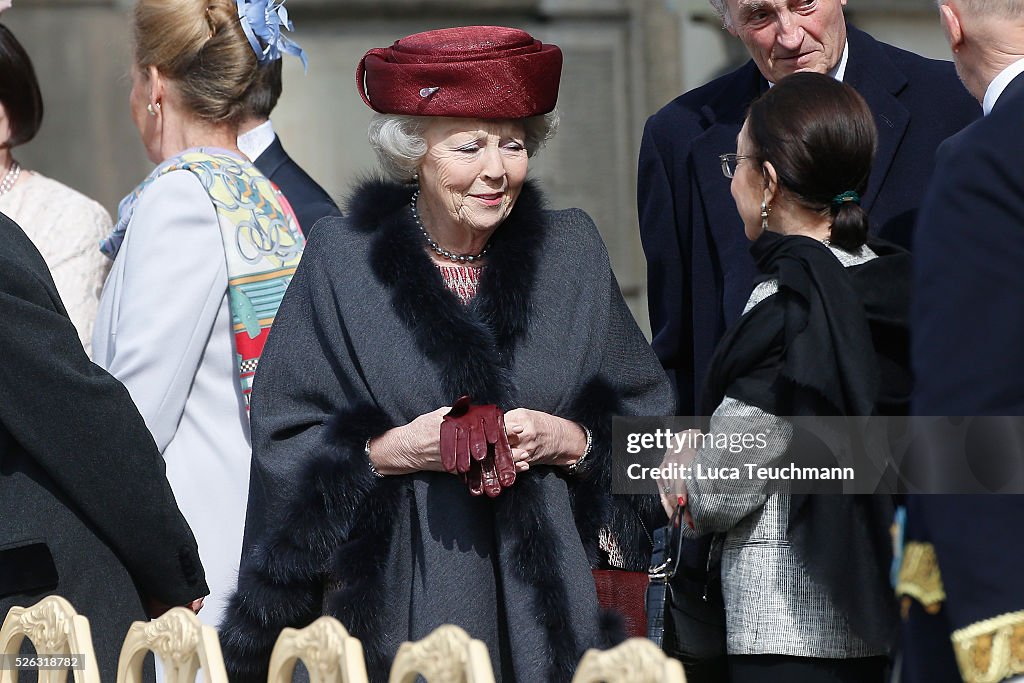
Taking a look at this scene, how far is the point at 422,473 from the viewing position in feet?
9.30

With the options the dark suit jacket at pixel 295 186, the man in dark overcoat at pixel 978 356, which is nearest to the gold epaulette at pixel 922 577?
the man in dark overcoat at pixel 978 356

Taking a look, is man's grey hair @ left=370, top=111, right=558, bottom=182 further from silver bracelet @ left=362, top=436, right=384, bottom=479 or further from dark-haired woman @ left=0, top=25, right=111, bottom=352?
dark-haired woman @ left=0, top=25, right=111, bottom=352

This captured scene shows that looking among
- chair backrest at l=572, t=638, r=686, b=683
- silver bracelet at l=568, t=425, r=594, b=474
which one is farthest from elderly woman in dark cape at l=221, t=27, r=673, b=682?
A: chair backrest at l=572, t=638, r=686, b=683

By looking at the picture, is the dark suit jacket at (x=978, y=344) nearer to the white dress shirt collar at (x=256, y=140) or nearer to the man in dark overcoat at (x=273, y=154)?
the man in dark overcoat at (x=273, y=154)

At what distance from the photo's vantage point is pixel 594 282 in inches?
117

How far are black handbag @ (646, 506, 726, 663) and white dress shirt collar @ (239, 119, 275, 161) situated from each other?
1815 millimetres

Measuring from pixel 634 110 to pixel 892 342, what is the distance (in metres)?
4.81

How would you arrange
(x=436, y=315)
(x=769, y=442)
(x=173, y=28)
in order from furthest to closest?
1. (x=173, y=28)
2. (x=436, y=315)
3. (x=769, y=442)

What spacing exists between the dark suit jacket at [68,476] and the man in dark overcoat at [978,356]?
144cm

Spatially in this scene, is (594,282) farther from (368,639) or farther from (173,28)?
(173,28)

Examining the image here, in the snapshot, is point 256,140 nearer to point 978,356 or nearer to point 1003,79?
point 1003,79

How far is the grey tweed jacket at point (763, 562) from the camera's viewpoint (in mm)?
2564

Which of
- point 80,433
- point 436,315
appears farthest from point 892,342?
point 80,433

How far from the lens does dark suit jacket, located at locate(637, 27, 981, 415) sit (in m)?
3.17
